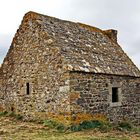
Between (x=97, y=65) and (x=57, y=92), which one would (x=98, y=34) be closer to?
(x=97, y=65)

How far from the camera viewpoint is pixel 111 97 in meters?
16.6

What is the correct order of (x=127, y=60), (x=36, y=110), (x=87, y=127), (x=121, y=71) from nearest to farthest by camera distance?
(x=87, y=127) < (x=36, y=110) < (x=121, y=71) < (x=127, y=60)

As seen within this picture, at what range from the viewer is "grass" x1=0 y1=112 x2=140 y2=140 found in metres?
12.4

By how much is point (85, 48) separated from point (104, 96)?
8.54 feet

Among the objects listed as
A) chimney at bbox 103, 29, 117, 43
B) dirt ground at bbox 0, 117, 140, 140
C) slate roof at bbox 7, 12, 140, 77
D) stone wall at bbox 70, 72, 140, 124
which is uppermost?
chimney at bbox 103, 29, 117, 43

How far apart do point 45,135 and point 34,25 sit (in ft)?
20.0

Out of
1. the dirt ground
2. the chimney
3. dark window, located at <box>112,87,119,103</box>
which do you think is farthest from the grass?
the chimney

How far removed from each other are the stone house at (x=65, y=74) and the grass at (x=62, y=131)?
0.61 metres

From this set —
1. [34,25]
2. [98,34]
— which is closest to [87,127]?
[34,25]

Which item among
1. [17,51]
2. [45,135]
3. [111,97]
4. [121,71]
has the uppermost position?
[17,51]

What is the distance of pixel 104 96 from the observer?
16094mm

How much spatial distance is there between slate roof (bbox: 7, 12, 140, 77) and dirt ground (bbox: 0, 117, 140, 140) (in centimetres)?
280

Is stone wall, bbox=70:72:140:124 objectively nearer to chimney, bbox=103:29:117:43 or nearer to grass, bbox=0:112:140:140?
grass, bbox=0:112:140:140

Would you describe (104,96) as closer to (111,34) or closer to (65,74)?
(65,74)
